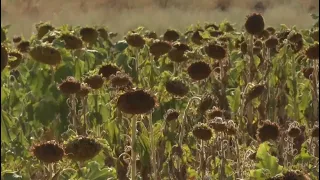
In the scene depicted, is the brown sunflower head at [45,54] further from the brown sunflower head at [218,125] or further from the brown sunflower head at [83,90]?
the brown sunflower head at [218,125]

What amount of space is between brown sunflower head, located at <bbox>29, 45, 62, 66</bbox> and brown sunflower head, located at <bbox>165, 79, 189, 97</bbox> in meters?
0.49

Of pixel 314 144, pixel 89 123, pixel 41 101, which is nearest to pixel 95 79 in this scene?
pixel 89 123

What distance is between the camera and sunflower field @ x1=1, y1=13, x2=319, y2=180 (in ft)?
4.90

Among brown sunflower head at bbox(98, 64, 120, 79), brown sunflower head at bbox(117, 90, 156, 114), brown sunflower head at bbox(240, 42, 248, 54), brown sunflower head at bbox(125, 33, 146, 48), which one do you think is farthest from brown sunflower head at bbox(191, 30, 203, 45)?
brown sunflower head at bbox(117, 90, 156, 114)

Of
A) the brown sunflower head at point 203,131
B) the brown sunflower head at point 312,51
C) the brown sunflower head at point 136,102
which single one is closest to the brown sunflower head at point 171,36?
the brown sunflower head at point 312,51

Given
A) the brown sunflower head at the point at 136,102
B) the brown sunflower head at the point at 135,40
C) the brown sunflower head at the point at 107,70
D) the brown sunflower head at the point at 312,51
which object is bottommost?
the brown sunflower head at the point at 107,70

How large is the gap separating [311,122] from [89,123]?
1088 mm

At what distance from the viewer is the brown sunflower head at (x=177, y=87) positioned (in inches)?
87.7

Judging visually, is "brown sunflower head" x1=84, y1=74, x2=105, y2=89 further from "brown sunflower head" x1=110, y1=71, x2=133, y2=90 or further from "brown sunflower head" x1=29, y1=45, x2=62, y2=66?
"brown sunflower head" x1=29, y1=45, x2=62, y2=66

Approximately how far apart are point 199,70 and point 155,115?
0.99ft

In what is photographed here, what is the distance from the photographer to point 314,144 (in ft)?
7.63

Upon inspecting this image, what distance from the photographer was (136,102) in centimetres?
147

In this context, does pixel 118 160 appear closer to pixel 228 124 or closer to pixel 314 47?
pixel 228 124

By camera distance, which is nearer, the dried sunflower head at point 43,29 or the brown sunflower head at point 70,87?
the brown sunflower head at point 70,87
